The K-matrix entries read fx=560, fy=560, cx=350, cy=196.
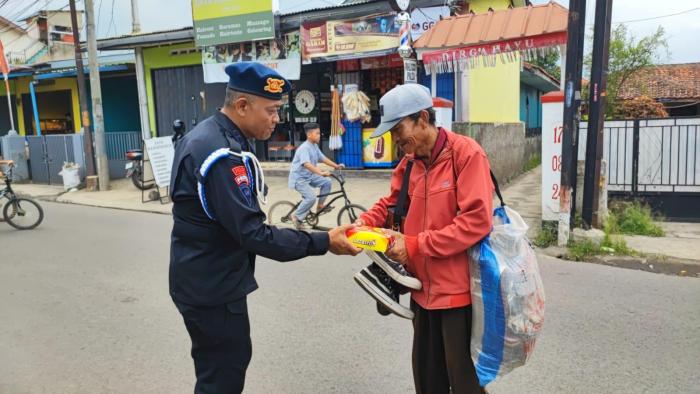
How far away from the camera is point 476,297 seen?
237 cm

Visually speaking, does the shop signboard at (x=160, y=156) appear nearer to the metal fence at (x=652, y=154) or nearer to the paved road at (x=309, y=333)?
the paved road at (x=309, y=333)

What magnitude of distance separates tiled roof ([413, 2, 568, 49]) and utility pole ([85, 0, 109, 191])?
8337 mm

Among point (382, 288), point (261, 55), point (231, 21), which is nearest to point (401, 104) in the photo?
point (382, 288)

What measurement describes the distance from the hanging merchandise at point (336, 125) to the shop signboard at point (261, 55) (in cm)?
103

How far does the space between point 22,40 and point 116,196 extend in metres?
21.7

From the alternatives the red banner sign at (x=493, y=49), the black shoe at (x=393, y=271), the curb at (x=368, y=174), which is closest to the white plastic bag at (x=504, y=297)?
the black shoe at (x=393, y=271)

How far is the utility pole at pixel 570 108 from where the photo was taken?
283 inches

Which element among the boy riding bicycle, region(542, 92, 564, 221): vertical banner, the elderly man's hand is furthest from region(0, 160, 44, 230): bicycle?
the elderly man's hand

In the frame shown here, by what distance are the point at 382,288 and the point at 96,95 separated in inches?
518

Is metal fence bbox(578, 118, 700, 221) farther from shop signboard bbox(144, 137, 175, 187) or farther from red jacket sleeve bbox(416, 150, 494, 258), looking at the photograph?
shop signboard bbox(144, 137, 175, 187)

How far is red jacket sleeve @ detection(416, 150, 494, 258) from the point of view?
2285 mm

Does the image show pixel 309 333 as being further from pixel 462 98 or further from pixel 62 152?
pixel 62 152

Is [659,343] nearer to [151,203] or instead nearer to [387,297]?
[387,297]

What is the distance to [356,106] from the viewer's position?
1317 centimetres
